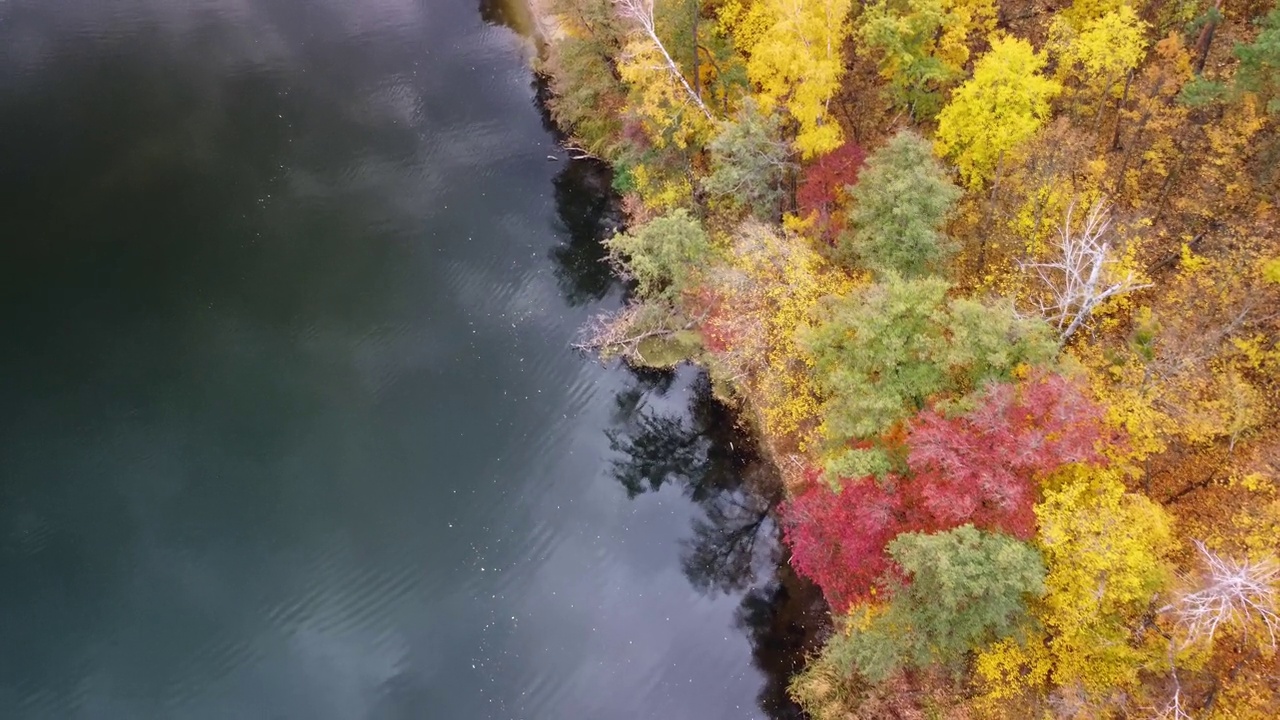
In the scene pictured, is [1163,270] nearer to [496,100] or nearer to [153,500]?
[496,100]

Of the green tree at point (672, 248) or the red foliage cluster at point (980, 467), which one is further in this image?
the green tree at point (672, 248)

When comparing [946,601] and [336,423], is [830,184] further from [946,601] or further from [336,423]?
[336,423]

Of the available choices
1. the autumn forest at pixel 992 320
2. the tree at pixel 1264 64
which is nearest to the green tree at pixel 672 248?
the autumn forest at pixel 992 320

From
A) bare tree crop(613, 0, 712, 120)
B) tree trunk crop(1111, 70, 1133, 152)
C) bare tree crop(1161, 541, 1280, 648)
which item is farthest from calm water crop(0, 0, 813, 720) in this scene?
tree trunk crop(1111, 70, 1133, 152)

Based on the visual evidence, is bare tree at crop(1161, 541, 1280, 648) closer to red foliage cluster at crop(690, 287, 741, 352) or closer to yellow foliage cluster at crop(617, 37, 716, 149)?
red foliage cluster at crop(690, 287, 741, 352)

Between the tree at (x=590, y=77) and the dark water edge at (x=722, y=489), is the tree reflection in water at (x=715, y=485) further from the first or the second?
the tree at (x=590, y=77)
